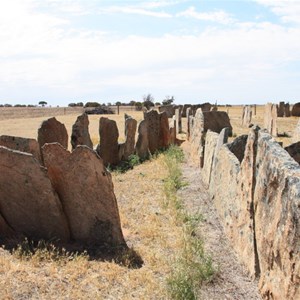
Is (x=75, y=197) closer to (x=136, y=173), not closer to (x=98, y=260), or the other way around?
(x=98, y=260)

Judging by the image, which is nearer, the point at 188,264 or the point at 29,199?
the point at 188,264

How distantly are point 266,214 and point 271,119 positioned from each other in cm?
1414

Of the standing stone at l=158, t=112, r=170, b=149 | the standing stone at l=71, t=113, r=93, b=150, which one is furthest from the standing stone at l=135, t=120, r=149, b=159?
the standing stone at l=71, t=113, r=93, b=150

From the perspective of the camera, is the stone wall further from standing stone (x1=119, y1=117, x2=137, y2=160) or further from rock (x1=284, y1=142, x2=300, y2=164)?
standing stone (x1=119, y1=117, x2=137, y2=160)

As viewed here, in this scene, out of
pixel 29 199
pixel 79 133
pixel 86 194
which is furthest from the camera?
pixel 79 133

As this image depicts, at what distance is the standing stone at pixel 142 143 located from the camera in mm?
13292

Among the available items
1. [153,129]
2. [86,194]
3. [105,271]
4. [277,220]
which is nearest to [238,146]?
[86,194]

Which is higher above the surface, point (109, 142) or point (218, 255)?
point (109, 142)

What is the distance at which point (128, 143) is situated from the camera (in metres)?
12.9

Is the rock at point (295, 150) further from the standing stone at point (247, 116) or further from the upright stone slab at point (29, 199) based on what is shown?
the standing stone at point (247, 116)

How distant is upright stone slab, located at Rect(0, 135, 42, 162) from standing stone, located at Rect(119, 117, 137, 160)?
5033 millimetres

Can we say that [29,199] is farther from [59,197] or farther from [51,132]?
[51,132]

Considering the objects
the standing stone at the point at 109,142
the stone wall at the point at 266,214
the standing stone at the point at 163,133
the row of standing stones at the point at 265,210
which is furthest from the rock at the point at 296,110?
the stone wall at the point at 266,214

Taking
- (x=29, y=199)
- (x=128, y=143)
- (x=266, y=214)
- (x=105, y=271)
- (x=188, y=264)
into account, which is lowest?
(x=105, y=271)
